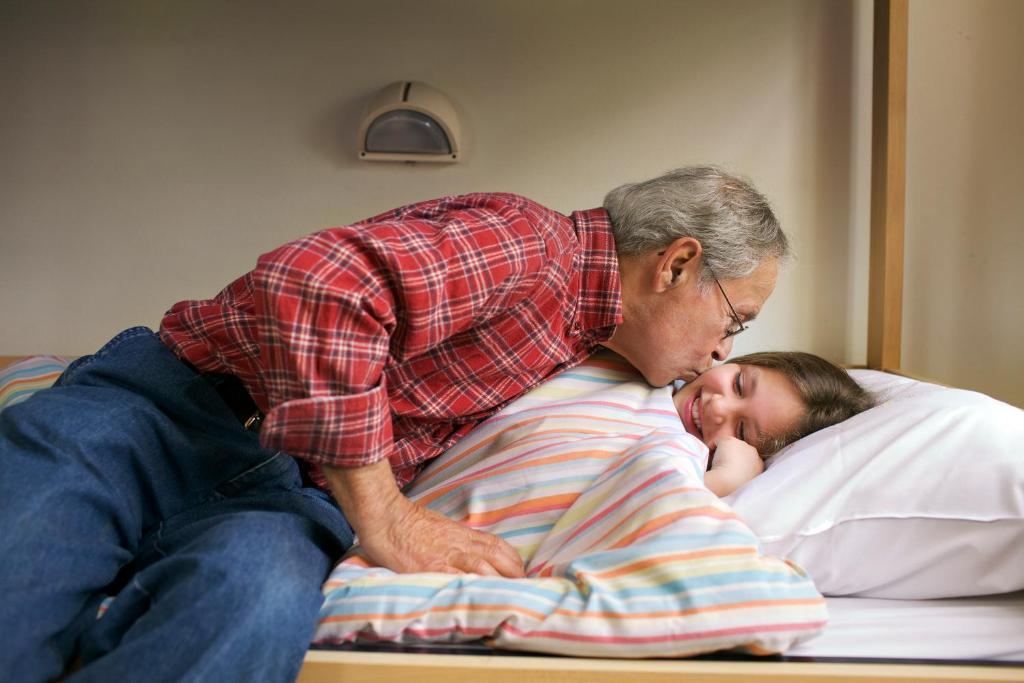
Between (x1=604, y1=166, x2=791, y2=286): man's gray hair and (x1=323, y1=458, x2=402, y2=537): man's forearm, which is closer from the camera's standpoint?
(x1=323, y1=458, x2=402, y2=537): man's forearm

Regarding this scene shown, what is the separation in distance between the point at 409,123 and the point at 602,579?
1.02m

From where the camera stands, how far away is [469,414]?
1030 mm

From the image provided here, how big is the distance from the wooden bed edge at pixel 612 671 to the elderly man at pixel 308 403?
2.7 inches

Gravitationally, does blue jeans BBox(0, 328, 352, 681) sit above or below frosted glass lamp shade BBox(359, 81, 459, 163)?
below

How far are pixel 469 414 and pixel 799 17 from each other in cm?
106

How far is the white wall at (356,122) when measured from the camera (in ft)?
5.12

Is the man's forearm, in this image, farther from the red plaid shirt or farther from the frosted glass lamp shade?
the frosted glass lamp shade

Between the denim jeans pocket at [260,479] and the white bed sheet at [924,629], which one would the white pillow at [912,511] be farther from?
the denim jeans pocket at [260,479]

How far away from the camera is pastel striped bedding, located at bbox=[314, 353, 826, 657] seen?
0.66 m

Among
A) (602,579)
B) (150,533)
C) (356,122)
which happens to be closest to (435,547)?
(602,579)

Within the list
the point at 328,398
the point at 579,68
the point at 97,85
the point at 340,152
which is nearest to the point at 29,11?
the point at 97,85

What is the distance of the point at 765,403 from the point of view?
1.10 metres

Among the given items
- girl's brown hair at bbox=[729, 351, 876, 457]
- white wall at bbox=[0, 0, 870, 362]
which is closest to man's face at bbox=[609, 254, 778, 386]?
girl's brown hair at bbox=[729, 351, 876, 457]

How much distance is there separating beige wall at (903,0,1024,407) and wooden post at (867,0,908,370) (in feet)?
0.44
